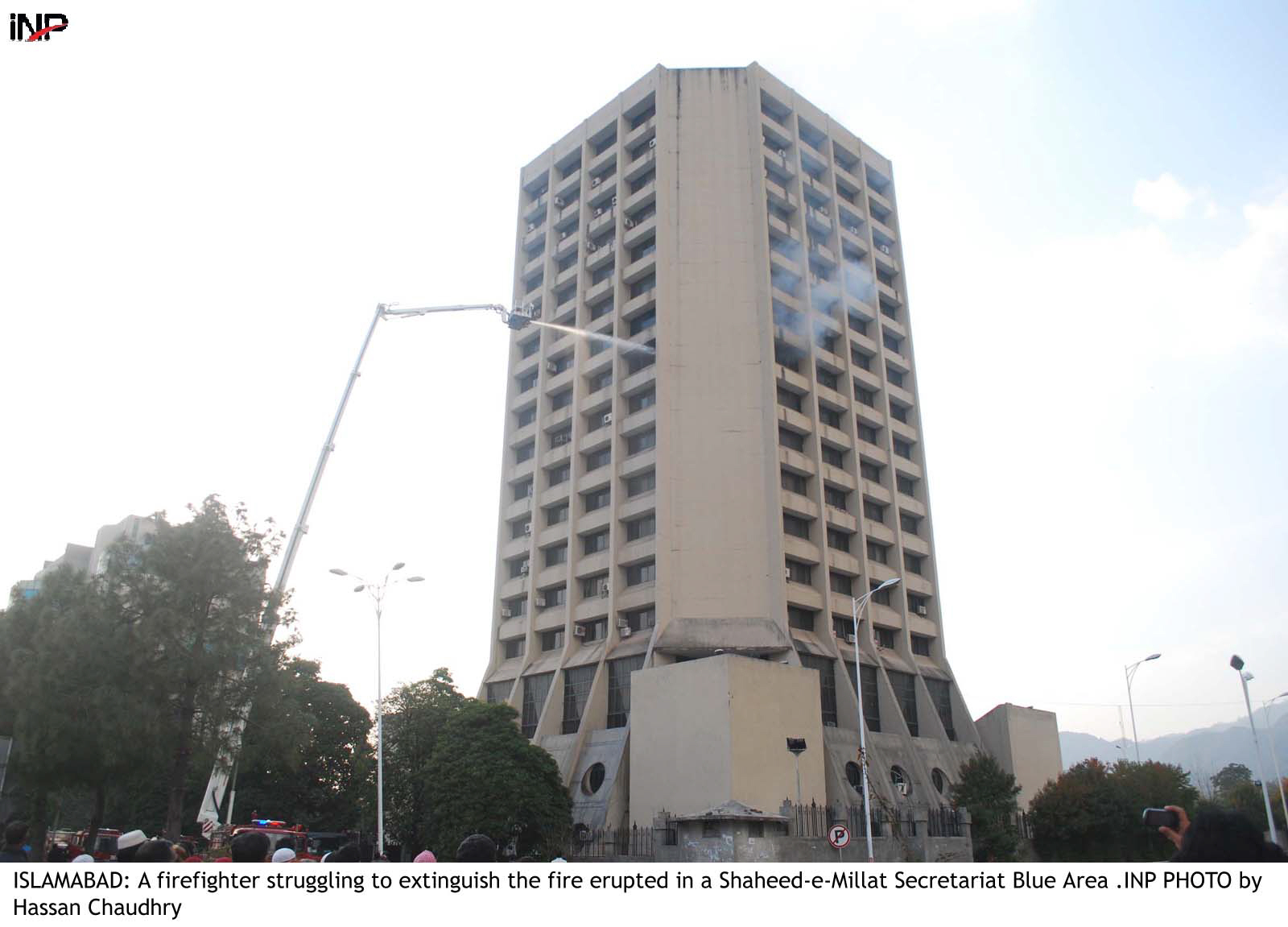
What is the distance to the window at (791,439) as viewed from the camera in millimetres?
52969

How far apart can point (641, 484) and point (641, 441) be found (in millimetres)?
2832

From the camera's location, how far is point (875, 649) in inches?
2004

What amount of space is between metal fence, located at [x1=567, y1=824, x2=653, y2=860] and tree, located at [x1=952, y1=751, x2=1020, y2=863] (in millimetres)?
13532

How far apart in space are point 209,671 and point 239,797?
32.7 meters

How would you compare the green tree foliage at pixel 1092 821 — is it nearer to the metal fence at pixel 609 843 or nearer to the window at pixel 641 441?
the metal fence at pixel 609 843

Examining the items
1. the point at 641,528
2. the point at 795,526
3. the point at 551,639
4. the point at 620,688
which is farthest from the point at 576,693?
the point at 795,526

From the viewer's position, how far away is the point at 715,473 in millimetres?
48750

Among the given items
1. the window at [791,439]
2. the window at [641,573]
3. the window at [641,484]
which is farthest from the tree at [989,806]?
the window at [641,484]

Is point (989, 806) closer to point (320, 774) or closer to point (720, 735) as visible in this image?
point (720, 735)

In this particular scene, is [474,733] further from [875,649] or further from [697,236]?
[697,236]

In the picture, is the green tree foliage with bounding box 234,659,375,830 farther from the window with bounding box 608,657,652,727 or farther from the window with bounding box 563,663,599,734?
the window with bounding box 608,657,652,727

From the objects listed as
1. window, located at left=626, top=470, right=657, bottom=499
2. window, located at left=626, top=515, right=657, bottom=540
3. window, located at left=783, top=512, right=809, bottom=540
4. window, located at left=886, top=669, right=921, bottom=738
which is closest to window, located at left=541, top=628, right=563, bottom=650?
window, located at left=626, top=515, right=657, bottom=540

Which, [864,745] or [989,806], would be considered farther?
[989,806]

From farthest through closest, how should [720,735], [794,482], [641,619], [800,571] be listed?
[794,482], [800,571], [641,619], [720,735]
